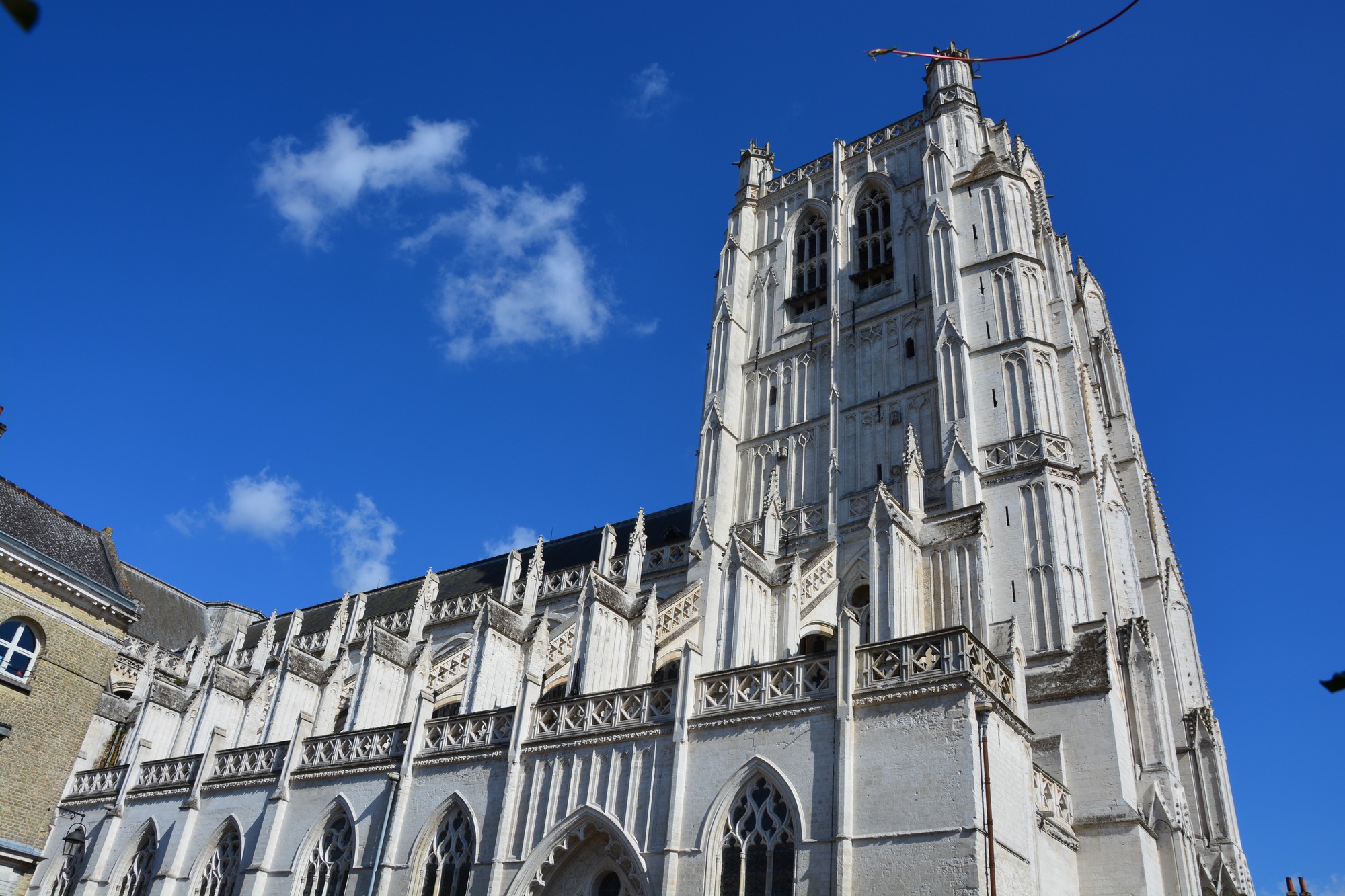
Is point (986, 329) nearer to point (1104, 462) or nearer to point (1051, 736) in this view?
point (1104, 462)

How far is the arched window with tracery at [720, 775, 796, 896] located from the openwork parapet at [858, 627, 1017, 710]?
2011 millimetres

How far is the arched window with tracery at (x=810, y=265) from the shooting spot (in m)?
31.8

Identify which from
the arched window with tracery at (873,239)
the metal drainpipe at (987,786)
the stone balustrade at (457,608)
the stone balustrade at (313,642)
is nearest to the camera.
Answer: the metal drainpipe at (987,786)

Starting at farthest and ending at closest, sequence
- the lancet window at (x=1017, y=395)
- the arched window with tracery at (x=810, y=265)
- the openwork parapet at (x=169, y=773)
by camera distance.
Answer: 1. the arched window with tracery at (x=810, y=265)
2. the lancet window at (x=1017, y=395)
3. the openwork parapet at (x=169, y=773)

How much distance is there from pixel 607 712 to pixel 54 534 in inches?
644

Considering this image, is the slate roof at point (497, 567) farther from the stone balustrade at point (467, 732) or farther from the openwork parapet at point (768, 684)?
the openwork parapet at point (768, 684)

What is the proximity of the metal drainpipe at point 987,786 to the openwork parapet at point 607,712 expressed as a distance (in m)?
4.68

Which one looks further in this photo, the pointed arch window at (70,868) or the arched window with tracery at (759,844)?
the pointed arch window at (70,868)

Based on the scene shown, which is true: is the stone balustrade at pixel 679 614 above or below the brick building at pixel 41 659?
above

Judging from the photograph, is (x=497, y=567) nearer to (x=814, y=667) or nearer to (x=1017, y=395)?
(x=1017, y=395)

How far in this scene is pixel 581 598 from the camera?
72.8ft

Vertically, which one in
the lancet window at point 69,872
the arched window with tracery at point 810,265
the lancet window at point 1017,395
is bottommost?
the lancet window at point 69,872

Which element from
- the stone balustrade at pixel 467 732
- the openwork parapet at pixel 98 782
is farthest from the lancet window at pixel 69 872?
the stone balustrade at pixel 467 732

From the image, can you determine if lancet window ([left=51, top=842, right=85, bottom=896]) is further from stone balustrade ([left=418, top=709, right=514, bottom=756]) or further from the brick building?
stone balustrade ([left=418, top=709, right=514, bottom=756])
